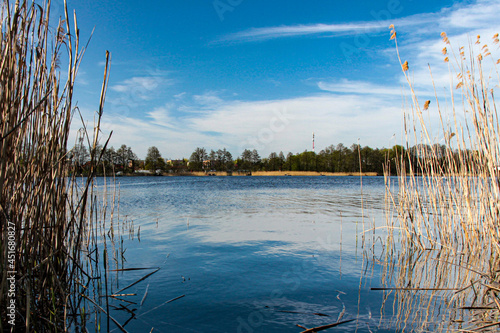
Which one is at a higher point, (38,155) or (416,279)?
(38,155)

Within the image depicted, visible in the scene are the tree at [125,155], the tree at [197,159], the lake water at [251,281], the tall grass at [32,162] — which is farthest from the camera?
the tree at [197,159]

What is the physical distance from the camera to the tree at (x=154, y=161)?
89.6 m

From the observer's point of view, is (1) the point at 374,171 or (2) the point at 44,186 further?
(1) the point at 374,171

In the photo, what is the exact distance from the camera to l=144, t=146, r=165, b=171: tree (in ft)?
294

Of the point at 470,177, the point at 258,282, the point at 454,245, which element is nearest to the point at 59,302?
the point at 258,282

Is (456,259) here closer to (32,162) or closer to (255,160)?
(32,162)

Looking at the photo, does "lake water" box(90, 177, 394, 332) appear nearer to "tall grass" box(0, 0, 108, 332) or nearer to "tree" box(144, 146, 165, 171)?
"tall grass" box(0, 0, 108, 332)

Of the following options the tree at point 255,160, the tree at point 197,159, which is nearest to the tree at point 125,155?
the tree at point 197,159

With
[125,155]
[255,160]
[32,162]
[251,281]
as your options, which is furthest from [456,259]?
[255,160]

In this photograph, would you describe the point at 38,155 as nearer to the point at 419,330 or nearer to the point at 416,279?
the point at 419,330

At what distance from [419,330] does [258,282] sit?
2.26 meters

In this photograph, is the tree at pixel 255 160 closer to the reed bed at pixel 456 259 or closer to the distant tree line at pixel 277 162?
the distant tree line at pixel 277 162

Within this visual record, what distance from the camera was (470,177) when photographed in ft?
17.1

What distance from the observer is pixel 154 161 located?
90.8 metres
